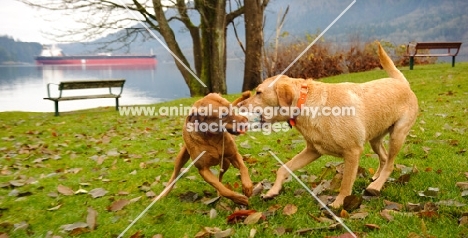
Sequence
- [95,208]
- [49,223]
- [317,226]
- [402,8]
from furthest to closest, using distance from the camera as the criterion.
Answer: [402,8], [95,208], [49,223], [317,226]

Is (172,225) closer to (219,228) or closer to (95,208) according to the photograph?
(219,228)

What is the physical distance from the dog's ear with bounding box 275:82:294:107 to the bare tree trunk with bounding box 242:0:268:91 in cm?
1557

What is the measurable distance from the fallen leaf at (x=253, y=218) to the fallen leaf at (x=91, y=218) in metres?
1.65

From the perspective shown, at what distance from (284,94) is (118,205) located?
7.91 feet

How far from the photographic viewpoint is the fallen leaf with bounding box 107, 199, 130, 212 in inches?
182

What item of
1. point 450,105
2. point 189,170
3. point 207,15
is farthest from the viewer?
point 207,15

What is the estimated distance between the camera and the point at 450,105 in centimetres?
1089

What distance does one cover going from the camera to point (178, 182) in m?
5.66

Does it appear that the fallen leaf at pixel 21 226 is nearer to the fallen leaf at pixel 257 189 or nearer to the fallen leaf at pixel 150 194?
the fallen leaf at pixel 150 194

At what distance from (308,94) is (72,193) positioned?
11.5 feet

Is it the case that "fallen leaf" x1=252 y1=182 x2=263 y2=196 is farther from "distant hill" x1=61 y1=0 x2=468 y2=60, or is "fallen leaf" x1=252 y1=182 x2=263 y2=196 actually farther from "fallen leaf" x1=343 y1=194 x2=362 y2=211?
"distant hill" x1=61 y1=0 x2=468 y2=60

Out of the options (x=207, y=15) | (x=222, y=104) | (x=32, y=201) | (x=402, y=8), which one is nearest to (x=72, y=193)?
(x=32, y=201)

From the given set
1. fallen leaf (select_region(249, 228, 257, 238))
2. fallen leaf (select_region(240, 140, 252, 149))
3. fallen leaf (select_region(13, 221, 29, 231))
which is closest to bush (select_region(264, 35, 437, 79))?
fallen leaf (select_region(240, 140, 252, 149))

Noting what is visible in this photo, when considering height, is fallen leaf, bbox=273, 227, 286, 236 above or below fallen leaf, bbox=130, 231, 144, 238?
above
